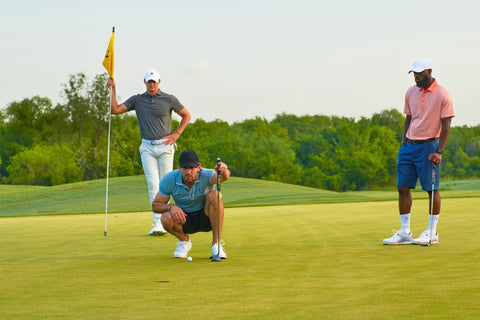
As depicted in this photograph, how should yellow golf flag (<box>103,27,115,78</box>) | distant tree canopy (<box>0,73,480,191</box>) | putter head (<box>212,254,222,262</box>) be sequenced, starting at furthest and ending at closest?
distant tree canopy (<box>0,73,480,191</box>) → yellow golf flag (<box>103,27,115,78</box>) → putter head (<box>212,254,222,262</box>)

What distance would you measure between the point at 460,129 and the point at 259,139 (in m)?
51.9

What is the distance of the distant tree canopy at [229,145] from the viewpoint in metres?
86.7

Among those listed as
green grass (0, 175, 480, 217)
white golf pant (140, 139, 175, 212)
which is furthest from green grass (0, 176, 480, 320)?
green grass (0, 175, 480, 217)

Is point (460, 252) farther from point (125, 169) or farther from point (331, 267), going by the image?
point (125, 169)

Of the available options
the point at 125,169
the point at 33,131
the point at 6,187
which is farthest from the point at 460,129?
the point at 6,187

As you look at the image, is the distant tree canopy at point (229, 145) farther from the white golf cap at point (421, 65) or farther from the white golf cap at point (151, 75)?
the white golf cap at point (421, 65)

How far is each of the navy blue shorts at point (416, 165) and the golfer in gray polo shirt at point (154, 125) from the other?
3730 millimetres

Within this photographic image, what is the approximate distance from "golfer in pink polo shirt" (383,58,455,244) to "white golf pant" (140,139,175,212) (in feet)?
12.6

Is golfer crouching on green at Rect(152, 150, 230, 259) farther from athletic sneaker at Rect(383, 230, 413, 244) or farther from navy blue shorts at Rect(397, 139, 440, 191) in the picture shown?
navy blue shorts at Rect(397, 139, 440, 191)

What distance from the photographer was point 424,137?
8672 millimetres

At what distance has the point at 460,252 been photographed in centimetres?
741

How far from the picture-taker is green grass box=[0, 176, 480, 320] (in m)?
4.48

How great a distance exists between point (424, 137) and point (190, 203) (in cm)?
335

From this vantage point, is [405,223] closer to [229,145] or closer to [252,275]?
[252,275]
